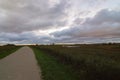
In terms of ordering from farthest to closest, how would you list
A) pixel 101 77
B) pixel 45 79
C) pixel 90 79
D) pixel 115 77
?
pixel 45 79 < pixel 90 79 < pixel 101 77 < pixel 115 77

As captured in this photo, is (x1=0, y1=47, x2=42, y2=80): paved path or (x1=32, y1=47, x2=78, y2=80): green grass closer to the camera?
(x1=0, y1=47, x2=42, y2=80): paved path

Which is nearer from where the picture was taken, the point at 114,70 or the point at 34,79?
the point at 114,70

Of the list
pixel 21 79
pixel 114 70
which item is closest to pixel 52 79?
pixel 21 79

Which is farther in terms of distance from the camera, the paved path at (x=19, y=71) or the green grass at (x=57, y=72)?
the green grass at (x=57, y=72)

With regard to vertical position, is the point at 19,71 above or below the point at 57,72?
above

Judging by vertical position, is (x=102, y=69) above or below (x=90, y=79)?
above

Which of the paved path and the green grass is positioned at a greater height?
the paved path

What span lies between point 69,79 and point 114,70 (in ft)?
12.0

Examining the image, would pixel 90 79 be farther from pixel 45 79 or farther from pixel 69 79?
pixel 45 79

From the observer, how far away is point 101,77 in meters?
9.59

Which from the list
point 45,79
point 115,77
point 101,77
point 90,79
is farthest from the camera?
point 45,79

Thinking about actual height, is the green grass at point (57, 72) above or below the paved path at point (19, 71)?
below

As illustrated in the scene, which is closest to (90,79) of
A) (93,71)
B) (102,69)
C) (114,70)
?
(93,71)

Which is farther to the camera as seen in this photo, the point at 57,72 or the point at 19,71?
the point at 57,72
